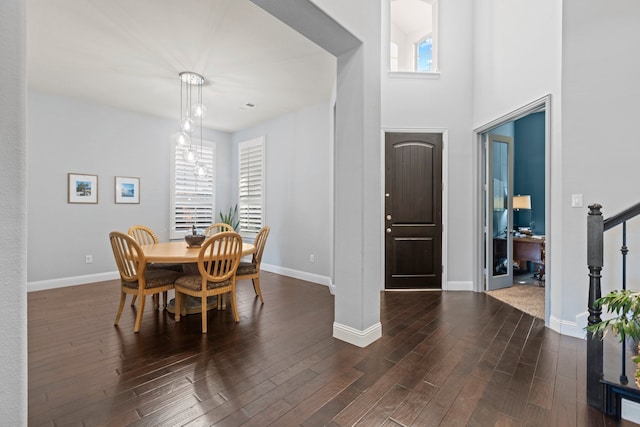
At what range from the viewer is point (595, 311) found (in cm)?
180

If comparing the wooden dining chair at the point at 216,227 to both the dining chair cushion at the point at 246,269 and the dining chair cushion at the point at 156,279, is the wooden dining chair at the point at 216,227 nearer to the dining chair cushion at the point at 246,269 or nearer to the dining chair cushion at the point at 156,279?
the dining chair cushion at the point at 246,269

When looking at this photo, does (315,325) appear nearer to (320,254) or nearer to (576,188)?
(320,254)

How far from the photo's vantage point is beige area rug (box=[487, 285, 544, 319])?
136 inches

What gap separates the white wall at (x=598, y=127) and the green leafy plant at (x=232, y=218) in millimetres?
5311

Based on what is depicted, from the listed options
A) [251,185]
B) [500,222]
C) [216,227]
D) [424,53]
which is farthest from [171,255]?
[424,53]

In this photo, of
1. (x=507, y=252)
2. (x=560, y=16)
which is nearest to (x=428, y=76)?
(x=560, y=16)

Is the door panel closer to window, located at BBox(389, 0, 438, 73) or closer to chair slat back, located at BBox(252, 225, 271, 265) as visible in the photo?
window, located at BBox(389, 0, 438, 73)

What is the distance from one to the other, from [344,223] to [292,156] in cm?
287

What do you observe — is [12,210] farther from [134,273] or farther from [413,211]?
[413,211]

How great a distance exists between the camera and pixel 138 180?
5176 mm

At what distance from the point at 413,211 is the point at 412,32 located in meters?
3.30

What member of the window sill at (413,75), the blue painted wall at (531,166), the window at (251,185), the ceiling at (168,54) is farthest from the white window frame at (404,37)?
the window at (251,185)

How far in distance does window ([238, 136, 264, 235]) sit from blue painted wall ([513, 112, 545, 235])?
204 inches

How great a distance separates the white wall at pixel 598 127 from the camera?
2488mm
